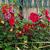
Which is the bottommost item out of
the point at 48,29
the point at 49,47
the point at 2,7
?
the point at 49,47

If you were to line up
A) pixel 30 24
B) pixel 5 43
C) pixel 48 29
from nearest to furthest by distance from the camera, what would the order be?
pixel 5 43 → pixel 30 24 → pixel 48 29

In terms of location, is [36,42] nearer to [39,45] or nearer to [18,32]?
[39,45]

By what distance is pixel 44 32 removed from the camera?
1.73 m

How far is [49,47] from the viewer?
1636mm

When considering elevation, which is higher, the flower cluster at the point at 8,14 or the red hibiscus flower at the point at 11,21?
the flower cluster at the point at 8,14

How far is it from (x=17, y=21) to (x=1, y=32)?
0.50 feet

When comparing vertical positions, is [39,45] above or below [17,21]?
below

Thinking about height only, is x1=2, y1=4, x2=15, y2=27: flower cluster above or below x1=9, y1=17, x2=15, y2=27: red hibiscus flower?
above

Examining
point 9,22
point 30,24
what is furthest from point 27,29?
point 9,22

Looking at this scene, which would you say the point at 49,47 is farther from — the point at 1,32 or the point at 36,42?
→ the point at 1,32

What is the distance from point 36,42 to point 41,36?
0.10m

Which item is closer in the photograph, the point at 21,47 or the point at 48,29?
the point at 21,47

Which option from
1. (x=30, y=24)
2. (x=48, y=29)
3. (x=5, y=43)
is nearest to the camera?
(x=5, y=43)

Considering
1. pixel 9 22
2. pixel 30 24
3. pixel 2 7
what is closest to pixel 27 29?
pixel 30 24
